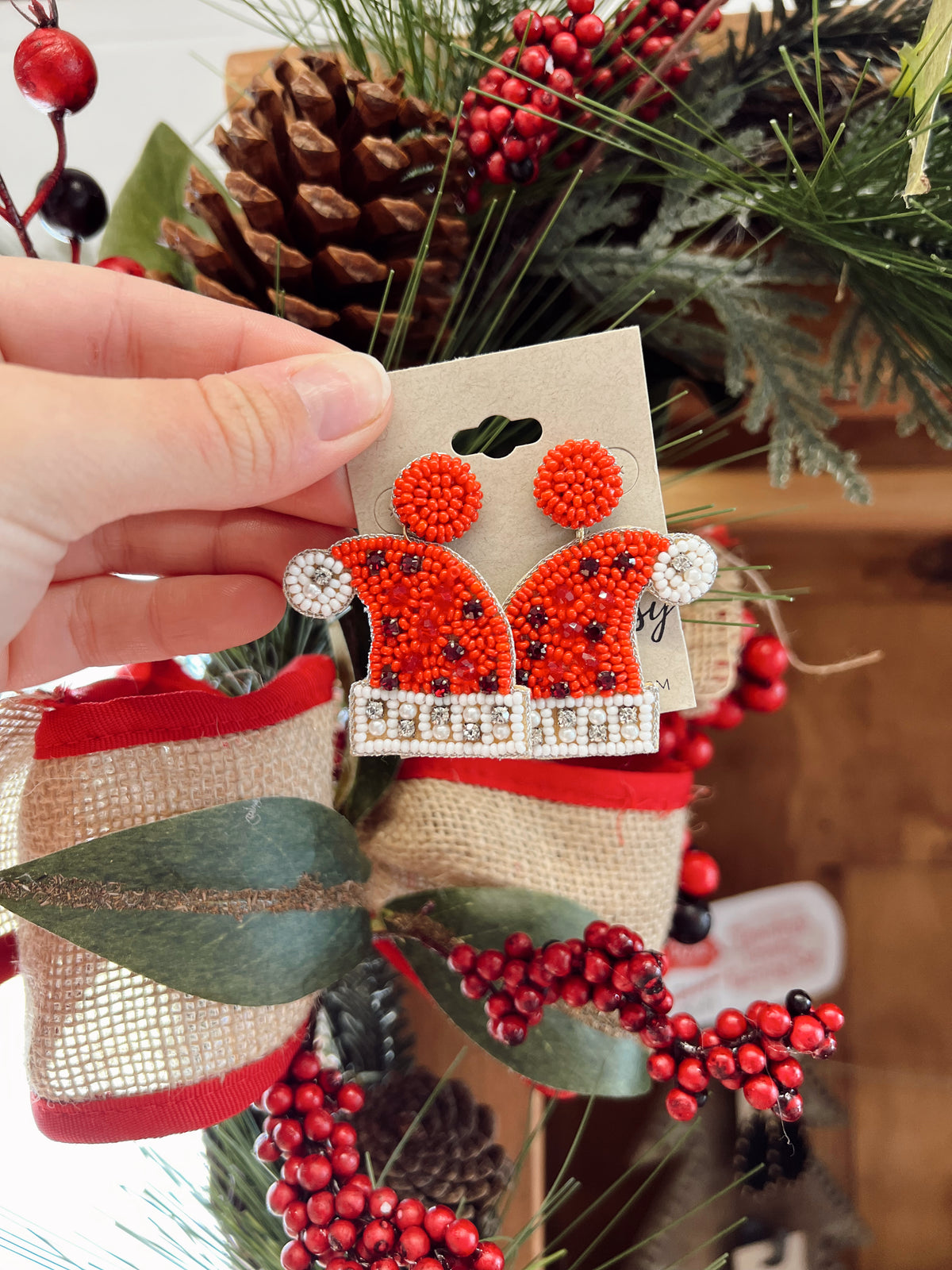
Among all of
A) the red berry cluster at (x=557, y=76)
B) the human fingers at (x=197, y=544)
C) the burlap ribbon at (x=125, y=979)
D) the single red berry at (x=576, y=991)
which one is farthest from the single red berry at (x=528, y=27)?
the single red berry at (x=576, y=991)

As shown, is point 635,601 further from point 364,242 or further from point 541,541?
point 364,242

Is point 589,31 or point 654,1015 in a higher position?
point 589,31

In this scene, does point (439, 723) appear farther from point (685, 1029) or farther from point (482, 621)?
point (685, 1029)

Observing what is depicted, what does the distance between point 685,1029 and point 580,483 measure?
282 mm

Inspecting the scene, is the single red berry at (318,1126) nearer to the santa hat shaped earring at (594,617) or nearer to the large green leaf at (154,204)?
the santa hat shaped earring at (594,617)

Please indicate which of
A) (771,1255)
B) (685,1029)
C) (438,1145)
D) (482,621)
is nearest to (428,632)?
(482,621)

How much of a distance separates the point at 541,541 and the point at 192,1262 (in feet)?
1.59

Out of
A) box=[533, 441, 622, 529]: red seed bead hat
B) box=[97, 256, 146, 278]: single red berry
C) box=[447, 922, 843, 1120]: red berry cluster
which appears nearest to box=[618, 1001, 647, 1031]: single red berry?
box=[447, 922, 843, 1120]: red berry cluster

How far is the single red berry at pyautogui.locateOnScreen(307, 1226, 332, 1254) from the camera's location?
430 mm

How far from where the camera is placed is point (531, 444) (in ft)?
1.47

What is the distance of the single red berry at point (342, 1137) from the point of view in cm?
47

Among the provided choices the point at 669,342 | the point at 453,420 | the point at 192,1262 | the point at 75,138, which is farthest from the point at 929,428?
the point at 75,138

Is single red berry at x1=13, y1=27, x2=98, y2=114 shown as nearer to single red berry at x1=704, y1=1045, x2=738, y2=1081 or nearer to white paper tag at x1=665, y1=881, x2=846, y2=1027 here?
single red berry at x1=704, y1=1045, x2=738, y2=1081

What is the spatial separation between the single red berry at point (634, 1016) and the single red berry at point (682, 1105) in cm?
3
